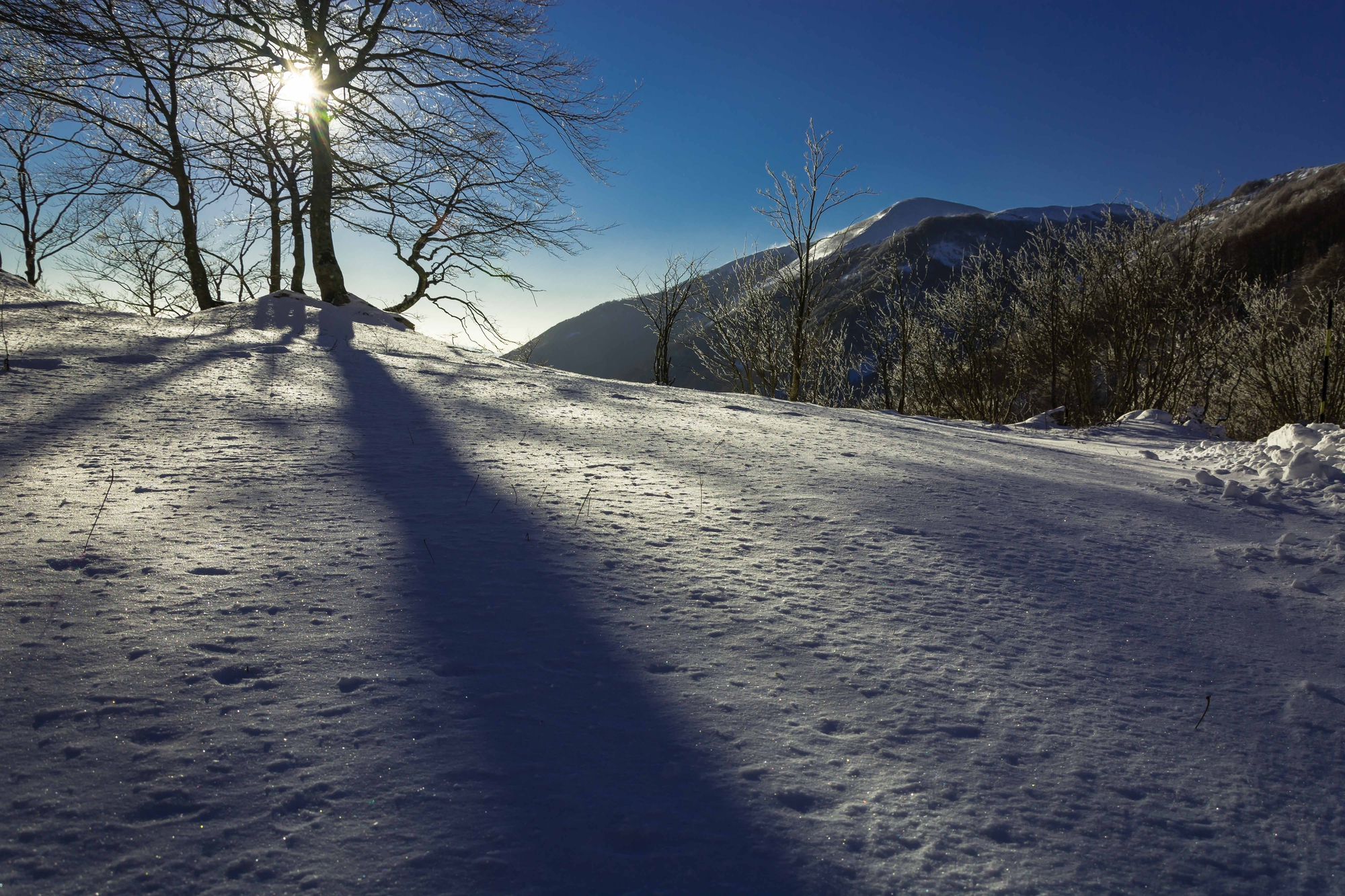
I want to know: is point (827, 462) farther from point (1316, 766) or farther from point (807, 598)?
point (1316, 766)

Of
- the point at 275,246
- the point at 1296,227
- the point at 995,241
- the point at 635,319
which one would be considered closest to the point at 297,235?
the point at 275,246

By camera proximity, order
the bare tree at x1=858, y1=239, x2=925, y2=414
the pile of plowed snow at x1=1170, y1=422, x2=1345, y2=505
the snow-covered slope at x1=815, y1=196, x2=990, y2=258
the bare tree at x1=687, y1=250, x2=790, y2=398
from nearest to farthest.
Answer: the pile of plowed snow at x1=1170, y1=422, x2=1345, y2=505
the bare tree at x1=858, y1=239, x2=925, y2=414
the bare tree at x1=687, y1=250, x2=790, y2=398
the snow-covered slope at x1=815, y1=196, x2=990, y2=258

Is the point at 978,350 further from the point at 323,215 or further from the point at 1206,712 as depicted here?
the point at 1206,712

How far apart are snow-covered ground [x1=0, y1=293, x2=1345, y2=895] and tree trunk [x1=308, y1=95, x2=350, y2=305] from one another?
5.94 meters

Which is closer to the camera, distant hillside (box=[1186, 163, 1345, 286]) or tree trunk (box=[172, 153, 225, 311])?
tree trunk (box=[172, 153, 225, 311])

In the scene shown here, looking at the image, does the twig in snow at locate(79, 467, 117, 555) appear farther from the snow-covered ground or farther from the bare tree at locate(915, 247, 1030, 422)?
the bare tree at locate(915, 247, 1030, 422)

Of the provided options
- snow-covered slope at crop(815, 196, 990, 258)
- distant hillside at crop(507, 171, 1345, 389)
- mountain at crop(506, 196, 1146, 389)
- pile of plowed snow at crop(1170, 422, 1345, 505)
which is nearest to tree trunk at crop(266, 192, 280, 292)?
distant hillside at crop(507, 171, 1345, 389)

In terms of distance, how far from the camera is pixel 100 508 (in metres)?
1.85

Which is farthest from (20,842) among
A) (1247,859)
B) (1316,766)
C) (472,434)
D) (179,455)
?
(472,434)

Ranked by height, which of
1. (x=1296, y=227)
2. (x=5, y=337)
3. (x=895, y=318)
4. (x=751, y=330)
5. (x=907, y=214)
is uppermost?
(x=907, y=214)

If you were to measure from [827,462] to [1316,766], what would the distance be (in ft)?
6.97

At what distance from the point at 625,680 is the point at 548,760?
0.27 metres

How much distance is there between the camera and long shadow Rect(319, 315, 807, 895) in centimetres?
87

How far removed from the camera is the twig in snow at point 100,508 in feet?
5.33
